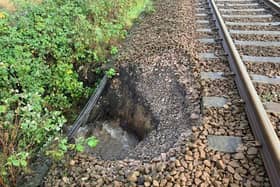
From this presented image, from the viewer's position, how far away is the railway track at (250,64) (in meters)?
3.06

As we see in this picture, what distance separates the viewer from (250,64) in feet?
15.5

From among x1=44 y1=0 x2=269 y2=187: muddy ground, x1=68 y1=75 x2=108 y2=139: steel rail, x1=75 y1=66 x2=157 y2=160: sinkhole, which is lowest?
x1=75 y1=66 x2=157 y2=160: sinkhole

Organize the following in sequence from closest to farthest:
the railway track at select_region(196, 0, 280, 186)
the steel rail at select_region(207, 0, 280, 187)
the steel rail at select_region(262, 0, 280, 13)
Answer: the steel rail at select_region(207, 0, 280, 187), the railway track at select_region(196, 0, 280, 186), the steel rail at select_region(262, 0, 280, 13)

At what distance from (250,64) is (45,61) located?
323 cm

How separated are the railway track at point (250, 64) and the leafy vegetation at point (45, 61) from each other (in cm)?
166

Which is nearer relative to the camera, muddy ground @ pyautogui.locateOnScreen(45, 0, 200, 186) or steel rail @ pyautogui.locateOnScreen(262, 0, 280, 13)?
muddy ground @ pyautogui.locateOnScreen(45, 0, 200, 186)

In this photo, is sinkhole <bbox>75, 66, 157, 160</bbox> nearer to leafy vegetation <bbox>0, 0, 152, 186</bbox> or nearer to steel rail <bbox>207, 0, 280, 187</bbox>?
leafy vegetation <bbox>0, 0, 152, 186</bbox>

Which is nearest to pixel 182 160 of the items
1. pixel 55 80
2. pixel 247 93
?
pixel 247 93

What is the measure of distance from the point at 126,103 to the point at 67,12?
2.11 meters

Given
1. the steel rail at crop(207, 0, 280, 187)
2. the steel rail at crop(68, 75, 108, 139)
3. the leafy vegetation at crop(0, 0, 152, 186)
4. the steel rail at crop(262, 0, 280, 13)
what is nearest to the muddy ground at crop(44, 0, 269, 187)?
the steel rail at crop(207, 0, 280, 187)

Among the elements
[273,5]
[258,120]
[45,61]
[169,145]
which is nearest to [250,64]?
[258,120]

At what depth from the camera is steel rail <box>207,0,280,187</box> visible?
8.55ft

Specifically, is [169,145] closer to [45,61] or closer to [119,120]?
[119,120]

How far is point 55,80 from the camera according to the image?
16.1ft
